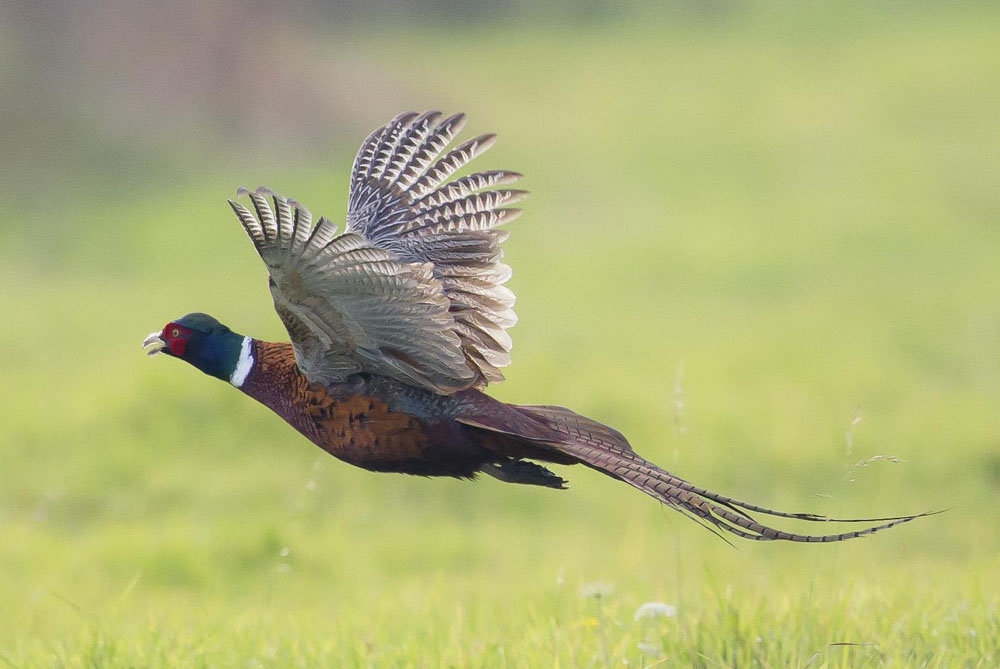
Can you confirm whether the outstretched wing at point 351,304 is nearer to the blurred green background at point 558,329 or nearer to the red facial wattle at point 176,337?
the red facial wattle at point 176,337

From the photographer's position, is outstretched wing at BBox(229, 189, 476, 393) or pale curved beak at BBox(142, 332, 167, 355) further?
pale curved beak at BBox(142, 332, 167, 355)

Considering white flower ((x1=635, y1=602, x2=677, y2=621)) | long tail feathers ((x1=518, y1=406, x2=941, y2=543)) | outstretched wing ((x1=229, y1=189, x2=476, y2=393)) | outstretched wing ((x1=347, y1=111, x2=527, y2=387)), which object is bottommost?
white flower ((x1=635, y1=602, x2=677, y2=621))

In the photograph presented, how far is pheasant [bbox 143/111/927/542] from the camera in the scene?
125 inches

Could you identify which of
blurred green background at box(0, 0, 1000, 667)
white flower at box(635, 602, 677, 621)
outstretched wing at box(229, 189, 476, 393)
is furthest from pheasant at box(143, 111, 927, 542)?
blurred green background at box(0, 0, 1000, 667)

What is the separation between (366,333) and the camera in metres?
3.36

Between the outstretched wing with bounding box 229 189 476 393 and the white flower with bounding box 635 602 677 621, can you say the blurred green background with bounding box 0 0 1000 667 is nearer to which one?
the white flower with bounding box 635 602 677 621

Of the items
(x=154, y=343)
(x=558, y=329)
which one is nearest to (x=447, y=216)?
(x=154, y=343)

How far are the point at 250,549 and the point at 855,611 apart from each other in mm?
3323

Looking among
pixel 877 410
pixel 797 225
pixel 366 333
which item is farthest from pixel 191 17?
pixel 366 333

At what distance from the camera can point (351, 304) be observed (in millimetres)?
3312

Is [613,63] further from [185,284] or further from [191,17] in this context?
[185,284]

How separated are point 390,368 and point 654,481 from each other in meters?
0.77

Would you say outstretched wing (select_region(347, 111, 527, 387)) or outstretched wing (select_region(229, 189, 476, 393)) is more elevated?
outstretched wing (select_region(347, 111, 527, 387))

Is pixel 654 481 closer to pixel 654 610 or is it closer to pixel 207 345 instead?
pixel 654 610
